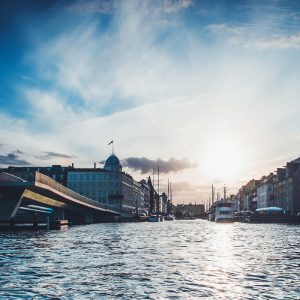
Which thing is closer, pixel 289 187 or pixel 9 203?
pixel 9 203

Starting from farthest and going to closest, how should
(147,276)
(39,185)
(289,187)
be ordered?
(289,187) → (39,185) → (147,276)

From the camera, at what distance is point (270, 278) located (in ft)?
75.5

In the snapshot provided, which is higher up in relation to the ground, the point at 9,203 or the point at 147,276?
the point at 9,203

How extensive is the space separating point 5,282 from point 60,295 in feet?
13.6

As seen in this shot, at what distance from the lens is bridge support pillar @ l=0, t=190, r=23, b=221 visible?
76.1 metres

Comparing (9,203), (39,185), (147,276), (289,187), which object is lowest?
(147,276)

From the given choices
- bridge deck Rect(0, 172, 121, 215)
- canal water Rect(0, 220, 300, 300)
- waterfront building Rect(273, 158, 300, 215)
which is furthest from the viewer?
waterfront building Rect(273, 158, 300, 215)

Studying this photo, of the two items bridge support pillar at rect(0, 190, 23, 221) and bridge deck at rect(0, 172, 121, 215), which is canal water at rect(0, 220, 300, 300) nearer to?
bridge deck at rect(0, 172, 121, 215)

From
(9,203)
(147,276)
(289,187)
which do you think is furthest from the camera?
(289,187)

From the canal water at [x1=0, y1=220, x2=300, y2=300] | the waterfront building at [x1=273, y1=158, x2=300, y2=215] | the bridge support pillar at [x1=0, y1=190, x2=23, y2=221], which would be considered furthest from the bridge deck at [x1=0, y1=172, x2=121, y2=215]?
the waterfront building at [x1=273, y1=158, x2=300, y2=215]

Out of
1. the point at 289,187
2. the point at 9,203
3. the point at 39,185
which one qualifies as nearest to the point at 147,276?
the point at 39,185

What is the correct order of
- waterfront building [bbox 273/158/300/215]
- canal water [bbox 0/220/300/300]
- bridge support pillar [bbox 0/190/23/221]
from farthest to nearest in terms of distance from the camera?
1. waterfront building [bbox 273/158/300/215]
2. bridge support pillar [bbox 0/190/23/221]
3. canal water [bbox 0/220/300/300]

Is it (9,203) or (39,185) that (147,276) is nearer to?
(39,185)

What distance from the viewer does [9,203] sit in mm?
78125
